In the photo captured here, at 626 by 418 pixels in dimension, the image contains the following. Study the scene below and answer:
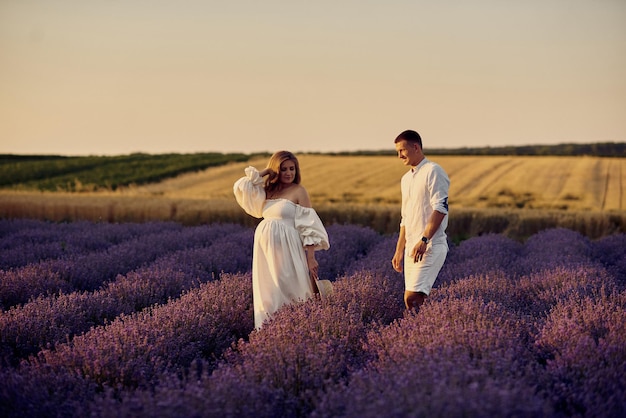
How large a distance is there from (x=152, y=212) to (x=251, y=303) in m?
10.6

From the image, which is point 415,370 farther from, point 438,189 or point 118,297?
point 118,297

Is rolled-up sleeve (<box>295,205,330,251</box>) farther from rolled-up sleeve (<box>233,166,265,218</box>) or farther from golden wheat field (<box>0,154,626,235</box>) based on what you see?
golden wheat field (<box>0,154,626,235</box>)

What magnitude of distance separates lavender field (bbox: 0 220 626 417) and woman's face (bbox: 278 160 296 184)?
95 centimetres

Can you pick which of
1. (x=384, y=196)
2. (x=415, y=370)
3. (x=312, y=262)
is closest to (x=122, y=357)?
(x=415, y=370)

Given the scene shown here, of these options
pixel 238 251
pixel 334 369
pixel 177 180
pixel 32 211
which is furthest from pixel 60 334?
pixel 177 180

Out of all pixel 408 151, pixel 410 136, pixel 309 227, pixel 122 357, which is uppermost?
pixel 410 136

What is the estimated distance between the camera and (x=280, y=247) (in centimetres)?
503

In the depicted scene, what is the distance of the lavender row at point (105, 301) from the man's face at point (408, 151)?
2.24 m

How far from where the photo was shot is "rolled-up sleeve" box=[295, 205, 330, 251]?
4973 mm

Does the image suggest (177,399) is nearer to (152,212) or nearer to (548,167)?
(152,212)

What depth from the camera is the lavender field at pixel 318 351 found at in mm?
2631

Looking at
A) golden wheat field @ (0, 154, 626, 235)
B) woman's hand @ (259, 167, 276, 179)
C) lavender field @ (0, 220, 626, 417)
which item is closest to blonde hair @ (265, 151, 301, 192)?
woman's hand @ (259, 167, 276, 179)

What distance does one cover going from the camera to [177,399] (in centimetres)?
256

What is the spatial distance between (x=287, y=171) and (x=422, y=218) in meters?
1.06
